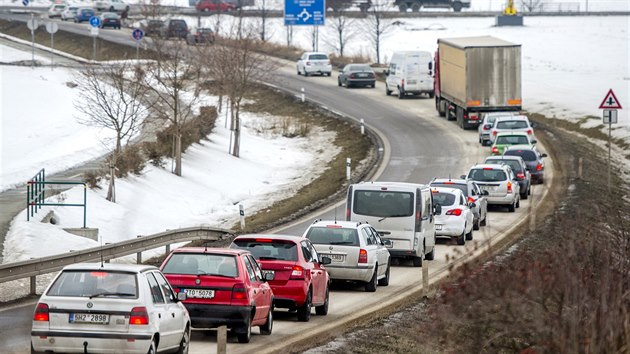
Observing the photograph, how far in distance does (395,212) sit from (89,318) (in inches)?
557

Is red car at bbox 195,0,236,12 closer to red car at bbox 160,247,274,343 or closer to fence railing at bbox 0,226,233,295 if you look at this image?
fence railing at bbox 0,226,233,295

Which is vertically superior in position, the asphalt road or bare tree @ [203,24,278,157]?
bare tree @ [203,24,278,157]

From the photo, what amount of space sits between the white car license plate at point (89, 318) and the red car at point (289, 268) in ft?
19.1

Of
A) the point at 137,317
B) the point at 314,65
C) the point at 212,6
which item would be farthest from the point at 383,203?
the point at 212,6

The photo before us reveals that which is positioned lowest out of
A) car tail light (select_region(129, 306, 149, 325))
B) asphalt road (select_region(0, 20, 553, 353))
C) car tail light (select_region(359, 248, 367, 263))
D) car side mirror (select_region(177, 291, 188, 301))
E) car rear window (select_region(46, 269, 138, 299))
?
asphalt road (select_region(0, 20, 553, 353))

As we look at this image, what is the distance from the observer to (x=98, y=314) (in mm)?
13508

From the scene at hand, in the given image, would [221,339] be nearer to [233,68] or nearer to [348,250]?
[348,250]

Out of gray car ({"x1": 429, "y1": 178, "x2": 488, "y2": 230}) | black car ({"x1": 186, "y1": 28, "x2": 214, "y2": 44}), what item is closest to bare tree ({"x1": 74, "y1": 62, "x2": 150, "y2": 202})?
gray car ({"x1": 429, "y1": 178, "x2": 488, "y2": 230})

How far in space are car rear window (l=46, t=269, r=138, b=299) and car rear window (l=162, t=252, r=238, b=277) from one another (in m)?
2.75

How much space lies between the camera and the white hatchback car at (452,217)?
1219 inches

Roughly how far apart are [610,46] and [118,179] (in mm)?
89002

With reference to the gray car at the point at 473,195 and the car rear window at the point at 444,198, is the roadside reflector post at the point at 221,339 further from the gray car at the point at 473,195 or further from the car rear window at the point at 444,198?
the gray car at the point at 473,195

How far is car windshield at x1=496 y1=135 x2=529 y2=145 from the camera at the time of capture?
5000 centimetres

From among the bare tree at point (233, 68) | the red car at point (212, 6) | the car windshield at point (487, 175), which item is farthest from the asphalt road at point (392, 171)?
the red car at point (212, 6)
